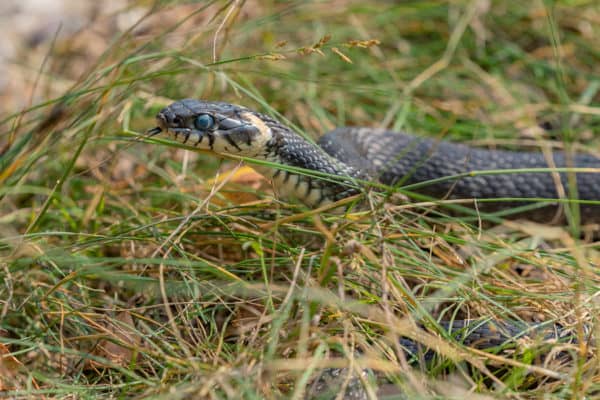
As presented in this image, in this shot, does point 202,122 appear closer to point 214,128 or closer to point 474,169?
point 214,128

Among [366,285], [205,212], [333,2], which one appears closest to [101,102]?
[205,212]

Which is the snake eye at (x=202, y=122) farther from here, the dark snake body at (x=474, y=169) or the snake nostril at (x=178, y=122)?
the dark snake body at (x=474, y=169)

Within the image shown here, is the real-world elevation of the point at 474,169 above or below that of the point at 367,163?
below

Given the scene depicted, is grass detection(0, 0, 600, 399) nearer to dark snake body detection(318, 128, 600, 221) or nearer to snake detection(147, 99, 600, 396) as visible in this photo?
snake detection(147, 99, 600, 396)

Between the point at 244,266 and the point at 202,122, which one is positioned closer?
the point at 244,266

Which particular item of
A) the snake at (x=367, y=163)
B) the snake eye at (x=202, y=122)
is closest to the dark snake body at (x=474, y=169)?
the snake at (x=367, y=163)

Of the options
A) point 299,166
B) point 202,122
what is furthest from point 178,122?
point 299,166

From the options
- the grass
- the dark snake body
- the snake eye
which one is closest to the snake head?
the snake eye
